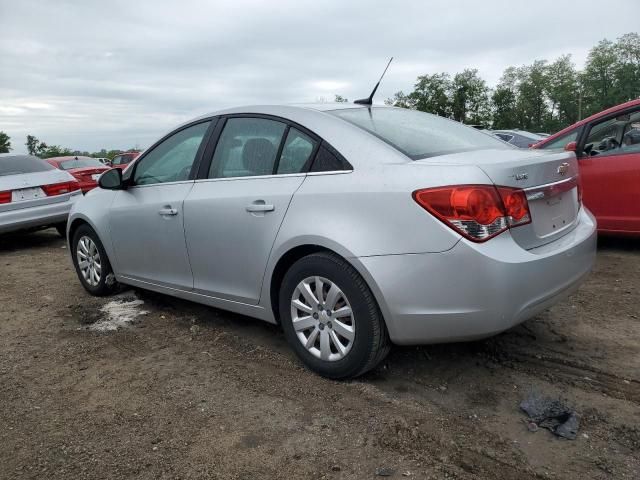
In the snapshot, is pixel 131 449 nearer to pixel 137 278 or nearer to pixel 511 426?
pixel 511 426

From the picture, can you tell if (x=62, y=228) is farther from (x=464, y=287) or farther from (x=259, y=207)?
(x=464, y=287)

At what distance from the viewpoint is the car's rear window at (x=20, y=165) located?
816cm

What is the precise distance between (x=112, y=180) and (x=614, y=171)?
4.74 metres

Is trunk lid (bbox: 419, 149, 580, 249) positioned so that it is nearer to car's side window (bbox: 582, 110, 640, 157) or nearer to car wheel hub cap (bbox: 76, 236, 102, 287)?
car's side window (bbox: 582, 110, 640, 157)

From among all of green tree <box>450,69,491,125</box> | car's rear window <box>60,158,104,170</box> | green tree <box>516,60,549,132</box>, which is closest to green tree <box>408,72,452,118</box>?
green tree <box>450,69,491,125</box>

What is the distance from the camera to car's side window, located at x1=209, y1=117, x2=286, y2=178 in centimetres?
345

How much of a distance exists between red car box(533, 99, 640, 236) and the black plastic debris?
348cm

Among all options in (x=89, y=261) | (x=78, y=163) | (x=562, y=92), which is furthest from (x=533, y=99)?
(x=89, y=261)

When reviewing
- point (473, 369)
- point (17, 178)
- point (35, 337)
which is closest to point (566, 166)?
point (473, 369)

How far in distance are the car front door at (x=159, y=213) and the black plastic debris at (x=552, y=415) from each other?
233 cm

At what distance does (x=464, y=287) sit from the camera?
260 cm

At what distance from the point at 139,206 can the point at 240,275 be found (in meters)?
1.26

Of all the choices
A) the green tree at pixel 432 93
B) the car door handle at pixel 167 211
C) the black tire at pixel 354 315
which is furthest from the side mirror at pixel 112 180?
the green tree at pixel 432 93

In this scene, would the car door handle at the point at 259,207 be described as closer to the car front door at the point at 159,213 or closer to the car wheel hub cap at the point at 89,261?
the car front door at the point at 159,213
